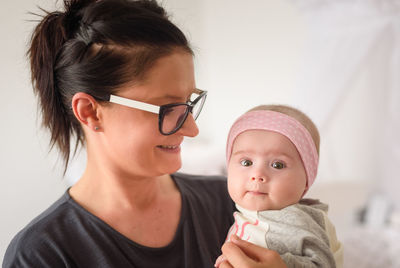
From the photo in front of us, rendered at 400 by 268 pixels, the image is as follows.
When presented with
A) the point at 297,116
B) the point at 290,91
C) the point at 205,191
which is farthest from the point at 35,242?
the point at 290,91

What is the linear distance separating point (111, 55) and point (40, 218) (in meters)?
0.56

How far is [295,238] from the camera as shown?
1.13 metres

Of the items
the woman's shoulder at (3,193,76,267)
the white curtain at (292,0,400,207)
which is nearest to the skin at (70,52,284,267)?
the woman's shoulder at (3,193,76,267)

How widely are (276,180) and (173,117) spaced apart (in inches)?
15.2

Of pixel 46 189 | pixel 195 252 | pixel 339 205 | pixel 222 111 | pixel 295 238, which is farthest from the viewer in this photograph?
pixel 222 111

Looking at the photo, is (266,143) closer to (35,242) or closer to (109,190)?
(109,190)

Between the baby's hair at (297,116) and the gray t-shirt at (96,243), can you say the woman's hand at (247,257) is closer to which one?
the gray t-shirt at (96,243)

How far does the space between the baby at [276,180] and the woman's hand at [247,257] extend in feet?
0.25

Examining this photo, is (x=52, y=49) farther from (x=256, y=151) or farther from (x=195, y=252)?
(x=195, y=252)

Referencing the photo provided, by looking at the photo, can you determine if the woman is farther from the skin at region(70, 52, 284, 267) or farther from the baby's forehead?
the baby's forehead

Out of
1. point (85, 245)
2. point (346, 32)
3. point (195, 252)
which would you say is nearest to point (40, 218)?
point (85, 245)

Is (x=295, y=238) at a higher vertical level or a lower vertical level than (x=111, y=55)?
lower

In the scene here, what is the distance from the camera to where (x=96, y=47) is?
3.95ft

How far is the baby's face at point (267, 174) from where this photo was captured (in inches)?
48.1
